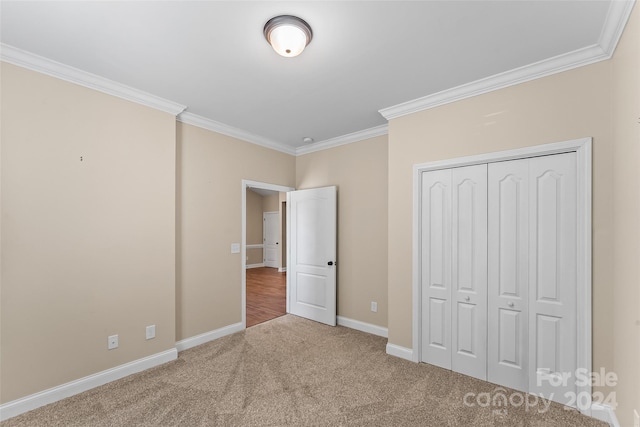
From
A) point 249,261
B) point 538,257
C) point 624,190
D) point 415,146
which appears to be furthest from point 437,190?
point 249,261

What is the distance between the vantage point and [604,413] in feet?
6.49

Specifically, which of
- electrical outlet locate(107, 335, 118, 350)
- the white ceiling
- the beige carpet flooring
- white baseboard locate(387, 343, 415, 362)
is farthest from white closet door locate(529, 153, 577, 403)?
electrical outlet locate(107, 335, 118, 350)

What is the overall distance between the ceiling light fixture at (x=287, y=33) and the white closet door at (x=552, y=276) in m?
2.07

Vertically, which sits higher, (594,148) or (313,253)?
(594,148)

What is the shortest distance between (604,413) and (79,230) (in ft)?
13.9

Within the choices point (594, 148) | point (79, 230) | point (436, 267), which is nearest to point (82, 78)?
point (79, 230)

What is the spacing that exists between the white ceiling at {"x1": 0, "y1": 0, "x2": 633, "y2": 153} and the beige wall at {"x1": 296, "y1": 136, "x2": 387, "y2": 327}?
41.5 inches

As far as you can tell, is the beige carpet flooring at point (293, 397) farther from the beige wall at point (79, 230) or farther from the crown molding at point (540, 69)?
the crown molding at point (540, 69)

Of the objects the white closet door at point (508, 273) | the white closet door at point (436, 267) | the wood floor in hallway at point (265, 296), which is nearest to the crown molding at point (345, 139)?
the white closet door at point (436, 267)

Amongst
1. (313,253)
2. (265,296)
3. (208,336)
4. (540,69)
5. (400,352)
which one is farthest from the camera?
(265,296)

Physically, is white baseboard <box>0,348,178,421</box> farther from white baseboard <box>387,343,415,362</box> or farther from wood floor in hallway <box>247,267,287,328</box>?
white baseboard <box>387,343,415,362</box>

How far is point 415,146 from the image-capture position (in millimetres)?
2959

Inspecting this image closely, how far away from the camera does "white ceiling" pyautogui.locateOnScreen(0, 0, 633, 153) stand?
168 cm

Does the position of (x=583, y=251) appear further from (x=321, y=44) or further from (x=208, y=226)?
(x=208, y=226)
